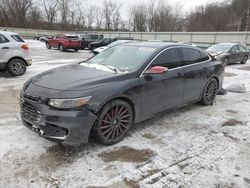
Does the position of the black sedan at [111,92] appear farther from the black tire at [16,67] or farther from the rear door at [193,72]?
the black tire at [16,67]

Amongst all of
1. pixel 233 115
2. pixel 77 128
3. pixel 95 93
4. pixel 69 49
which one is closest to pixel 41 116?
pixel 77 128

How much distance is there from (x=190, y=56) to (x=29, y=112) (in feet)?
11.5

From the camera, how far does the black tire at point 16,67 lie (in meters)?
8.22

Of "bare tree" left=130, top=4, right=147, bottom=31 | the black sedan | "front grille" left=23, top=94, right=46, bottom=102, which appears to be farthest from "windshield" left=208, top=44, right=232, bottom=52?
"bare tree" left=130, top=4, right=147, bottom=31

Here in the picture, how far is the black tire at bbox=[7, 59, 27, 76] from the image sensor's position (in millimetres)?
8223

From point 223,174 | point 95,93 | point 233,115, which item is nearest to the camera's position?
point 223,174

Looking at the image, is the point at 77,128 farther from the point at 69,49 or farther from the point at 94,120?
the point at 69,49

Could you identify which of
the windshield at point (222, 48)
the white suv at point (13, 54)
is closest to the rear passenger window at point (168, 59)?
the white suv at point (13, 54)

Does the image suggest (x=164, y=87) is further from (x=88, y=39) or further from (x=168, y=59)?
(x=88, y=39)

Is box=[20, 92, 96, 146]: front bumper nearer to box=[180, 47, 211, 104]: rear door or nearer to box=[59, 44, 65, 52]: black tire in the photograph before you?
box=[180, 47, 211, 104]: rear door

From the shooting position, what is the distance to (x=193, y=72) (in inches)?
193

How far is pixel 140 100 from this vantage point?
3.82 m

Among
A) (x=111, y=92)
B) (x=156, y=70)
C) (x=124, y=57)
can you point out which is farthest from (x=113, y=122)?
(x=124, y=57)

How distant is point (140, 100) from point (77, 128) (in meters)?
1.24
